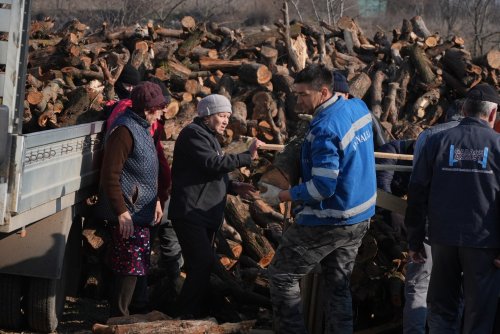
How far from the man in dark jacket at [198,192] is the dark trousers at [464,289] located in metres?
→ 1.80

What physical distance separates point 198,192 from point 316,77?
60.2 inches

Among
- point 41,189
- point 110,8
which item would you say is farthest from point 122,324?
point 110,8

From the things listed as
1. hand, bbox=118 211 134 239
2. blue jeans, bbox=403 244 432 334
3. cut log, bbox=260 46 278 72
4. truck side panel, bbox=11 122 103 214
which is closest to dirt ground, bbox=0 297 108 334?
hand, bbox=118 211 134 239

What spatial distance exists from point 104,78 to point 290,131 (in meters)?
2.61

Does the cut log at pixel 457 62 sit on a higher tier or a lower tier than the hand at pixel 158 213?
higher

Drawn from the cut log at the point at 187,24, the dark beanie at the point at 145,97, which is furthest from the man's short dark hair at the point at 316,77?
the cut log at the point at 187,24

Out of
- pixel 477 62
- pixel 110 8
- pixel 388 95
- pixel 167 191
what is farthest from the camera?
pixel 110 8

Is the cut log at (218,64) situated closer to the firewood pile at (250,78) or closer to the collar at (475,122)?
the firewood pile at (250,78)

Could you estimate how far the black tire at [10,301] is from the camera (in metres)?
6.57

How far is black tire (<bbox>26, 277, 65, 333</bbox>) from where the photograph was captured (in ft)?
21.3

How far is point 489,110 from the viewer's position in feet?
17.5

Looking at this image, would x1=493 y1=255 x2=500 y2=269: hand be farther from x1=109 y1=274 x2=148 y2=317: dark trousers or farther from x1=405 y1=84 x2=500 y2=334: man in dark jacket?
x1=109 y1=274 x2=148 y2=317: dark trousers

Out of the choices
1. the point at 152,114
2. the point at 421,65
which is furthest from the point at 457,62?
the point at 152,114

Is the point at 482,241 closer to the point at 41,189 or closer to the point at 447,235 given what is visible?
the point at 447,235
